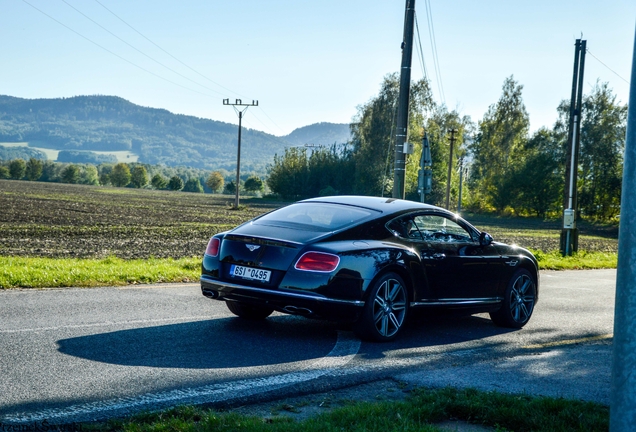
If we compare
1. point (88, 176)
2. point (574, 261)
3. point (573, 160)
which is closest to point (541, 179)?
point (573, 160)

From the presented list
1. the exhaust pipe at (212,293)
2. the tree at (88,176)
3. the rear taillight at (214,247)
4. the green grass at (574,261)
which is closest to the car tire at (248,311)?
the exhaust pipe at (212,293)

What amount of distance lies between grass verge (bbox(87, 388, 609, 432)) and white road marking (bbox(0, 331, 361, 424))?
0.26m

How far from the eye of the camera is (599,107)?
2992 inches

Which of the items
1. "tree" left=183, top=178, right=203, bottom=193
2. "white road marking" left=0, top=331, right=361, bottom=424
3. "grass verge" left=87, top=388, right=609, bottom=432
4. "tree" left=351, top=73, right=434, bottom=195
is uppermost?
"tree" left=351, top=73, right=434, bottom=195

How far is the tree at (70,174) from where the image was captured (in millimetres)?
181500

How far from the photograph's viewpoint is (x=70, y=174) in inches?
7160

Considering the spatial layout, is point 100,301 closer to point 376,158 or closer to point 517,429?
point 517,429

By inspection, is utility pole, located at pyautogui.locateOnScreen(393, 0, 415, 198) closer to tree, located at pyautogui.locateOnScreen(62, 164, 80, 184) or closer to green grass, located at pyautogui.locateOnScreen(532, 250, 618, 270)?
green grass, located at pyautogui.locateOnScreen(532, 250, 618, 270)

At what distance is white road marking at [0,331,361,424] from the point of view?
462cm

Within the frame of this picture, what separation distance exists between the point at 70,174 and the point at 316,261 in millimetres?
184817

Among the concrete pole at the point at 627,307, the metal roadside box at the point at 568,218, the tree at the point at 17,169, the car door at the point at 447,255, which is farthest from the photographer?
the tree at the point at 17,169

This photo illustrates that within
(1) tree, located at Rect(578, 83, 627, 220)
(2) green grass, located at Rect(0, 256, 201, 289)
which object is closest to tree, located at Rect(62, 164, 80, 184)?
(1) tree, located at Rect(578, 83, 627, 220)

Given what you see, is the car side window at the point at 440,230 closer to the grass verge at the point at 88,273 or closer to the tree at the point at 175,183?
the grass verge at the point at 88,273

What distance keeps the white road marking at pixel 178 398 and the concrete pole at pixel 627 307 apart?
2.81 metres
